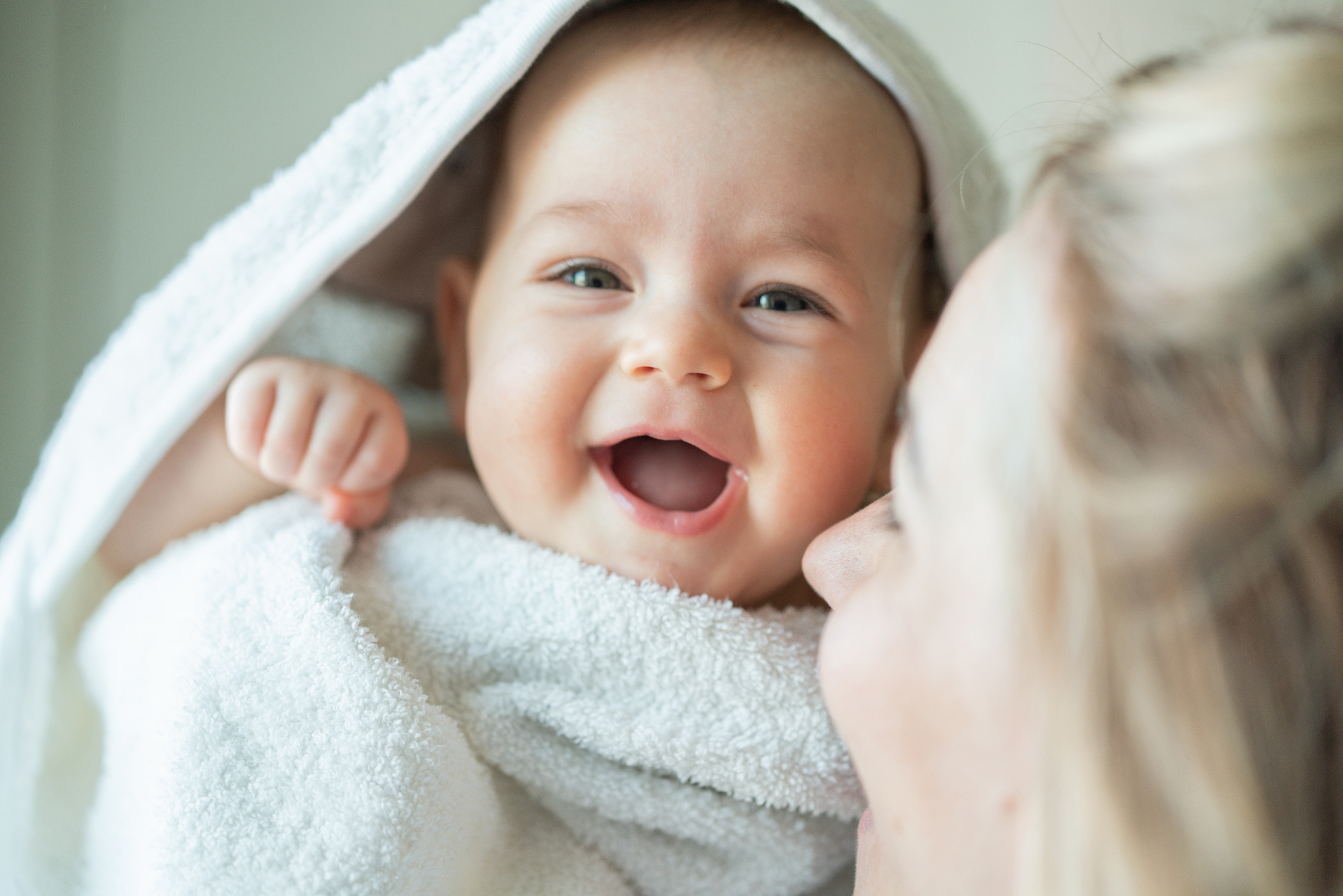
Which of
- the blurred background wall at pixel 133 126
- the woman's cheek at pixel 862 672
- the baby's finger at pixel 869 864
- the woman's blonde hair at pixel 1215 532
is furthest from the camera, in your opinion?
the blurred background wall at pixel 133 126

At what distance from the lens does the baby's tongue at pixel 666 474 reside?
3.07 ft

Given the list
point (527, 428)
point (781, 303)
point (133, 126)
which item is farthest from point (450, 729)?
point (133, 126)

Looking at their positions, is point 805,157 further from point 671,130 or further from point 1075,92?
point 1075,92

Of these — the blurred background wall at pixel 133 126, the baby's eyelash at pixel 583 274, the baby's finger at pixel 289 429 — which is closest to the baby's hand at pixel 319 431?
the baby's finger at pixel 289 429

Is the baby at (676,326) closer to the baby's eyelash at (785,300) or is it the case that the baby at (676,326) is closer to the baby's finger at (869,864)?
the baby's eyelash at (785,300)

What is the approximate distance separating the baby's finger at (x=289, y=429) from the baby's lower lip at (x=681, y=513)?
28 centimetres

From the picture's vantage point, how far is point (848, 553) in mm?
755

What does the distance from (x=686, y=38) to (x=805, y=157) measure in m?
0.16

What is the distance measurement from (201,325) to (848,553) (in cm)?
68

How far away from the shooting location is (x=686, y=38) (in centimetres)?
94

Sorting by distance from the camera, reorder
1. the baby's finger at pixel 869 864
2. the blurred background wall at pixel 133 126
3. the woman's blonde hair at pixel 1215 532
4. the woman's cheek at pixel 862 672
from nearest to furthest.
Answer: the woman's blonde hair at pixel 1215 532 < the woman's cheek at pixel 862 672 < the baby's finger at pixel 869 864 < the blurred background wall at pixel 133 126

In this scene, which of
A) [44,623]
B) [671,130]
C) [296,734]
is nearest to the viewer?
[296,734]

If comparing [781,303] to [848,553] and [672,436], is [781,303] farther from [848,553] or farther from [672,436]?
[848,553]

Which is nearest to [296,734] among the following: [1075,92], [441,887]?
[441,887]
